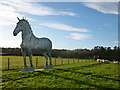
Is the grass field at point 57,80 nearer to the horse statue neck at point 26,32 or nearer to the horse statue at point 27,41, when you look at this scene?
the horse statue at point 27,41

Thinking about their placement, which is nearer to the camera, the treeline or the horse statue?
the horse statue

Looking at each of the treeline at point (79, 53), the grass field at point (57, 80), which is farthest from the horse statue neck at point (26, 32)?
the treeline at point (79, 53)

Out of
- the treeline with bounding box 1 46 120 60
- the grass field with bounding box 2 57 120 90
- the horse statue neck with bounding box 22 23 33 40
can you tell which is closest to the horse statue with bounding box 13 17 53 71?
the horse statue neck with bounding box 22 23 33 40

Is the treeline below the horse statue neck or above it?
below

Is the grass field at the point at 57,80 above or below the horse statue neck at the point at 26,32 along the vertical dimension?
below

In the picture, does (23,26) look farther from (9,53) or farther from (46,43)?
(9,53)

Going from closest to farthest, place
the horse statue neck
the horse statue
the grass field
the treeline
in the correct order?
the grass field → the horse statue → the horse statue neck → the treeline

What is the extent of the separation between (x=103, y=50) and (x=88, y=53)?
5226 mm

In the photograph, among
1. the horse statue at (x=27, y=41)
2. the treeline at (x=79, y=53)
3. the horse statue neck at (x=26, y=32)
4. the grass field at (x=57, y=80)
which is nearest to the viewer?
the grass field at (x=57, y=80)

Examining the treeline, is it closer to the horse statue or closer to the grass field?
the horse statue

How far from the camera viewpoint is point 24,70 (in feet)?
42.7

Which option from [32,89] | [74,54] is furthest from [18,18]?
[74,54]

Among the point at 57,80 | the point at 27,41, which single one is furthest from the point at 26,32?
the point at 57,80

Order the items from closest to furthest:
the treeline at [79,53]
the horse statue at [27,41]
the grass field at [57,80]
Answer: the grass field at [57,80]
the horse statue at [27,41]
the treeline at [79,53]
